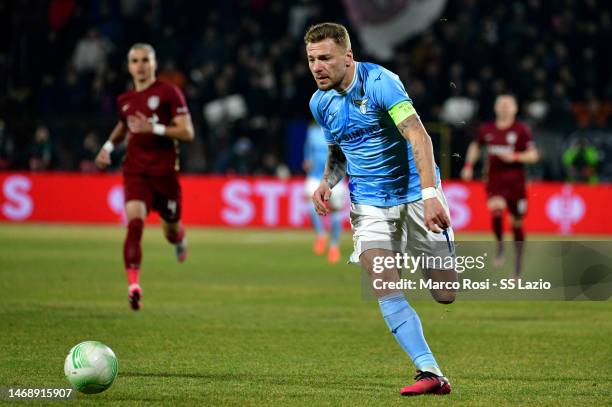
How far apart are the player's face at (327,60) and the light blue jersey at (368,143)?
0.17 m

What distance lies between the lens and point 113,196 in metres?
24.6

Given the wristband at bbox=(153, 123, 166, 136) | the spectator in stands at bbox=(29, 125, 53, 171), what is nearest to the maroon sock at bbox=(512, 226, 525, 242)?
the wristband at bbox=(153, 123, 166, 136)

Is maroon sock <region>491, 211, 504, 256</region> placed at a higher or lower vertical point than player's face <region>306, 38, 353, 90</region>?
lower

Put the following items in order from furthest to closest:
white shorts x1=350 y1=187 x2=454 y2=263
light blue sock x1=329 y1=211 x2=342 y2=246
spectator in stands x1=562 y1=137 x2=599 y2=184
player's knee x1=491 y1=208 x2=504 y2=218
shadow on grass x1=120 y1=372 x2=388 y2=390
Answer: spectator in stands x1=562 y1=137 x2=599 y2=184, light blue sock x1=329 y1=211 x2=342 y2=246, player's knee x1=491 y1=208 x2=504 y2=218, shadow on grass x1=120 y1=372 x2=388 y2=390, white shorts x1=350 y1=187 x2=454 y2=263

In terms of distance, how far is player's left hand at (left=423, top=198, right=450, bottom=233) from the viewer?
6.08 meters

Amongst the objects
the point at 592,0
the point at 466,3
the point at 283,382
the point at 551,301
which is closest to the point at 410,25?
the point at 466,3

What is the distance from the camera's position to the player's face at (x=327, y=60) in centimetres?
658

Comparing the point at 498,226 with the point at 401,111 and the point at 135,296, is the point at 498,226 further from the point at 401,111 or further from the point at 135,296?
the point at 401,111

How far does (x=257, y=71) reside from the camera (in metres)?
25.0

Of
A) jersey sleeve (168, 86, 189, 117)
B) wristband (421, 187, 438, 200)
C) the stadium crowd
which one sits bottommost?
wristband (421, 187, 438, 200)

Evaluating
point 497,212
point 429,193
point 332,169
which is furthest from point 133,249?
point 497,212

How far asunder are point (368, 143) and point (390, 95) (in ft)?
1.51

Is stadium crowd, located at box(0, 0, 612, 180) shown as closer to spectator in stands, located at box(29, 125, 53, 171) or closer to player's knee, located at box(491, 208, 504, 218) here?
spectator in stands, located at box(29, 125, 53, 171)

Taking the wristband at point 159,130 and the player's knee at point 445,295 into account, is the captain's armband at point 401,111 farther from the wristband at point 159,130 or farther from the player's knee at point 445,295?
the wristband at point 159,130
